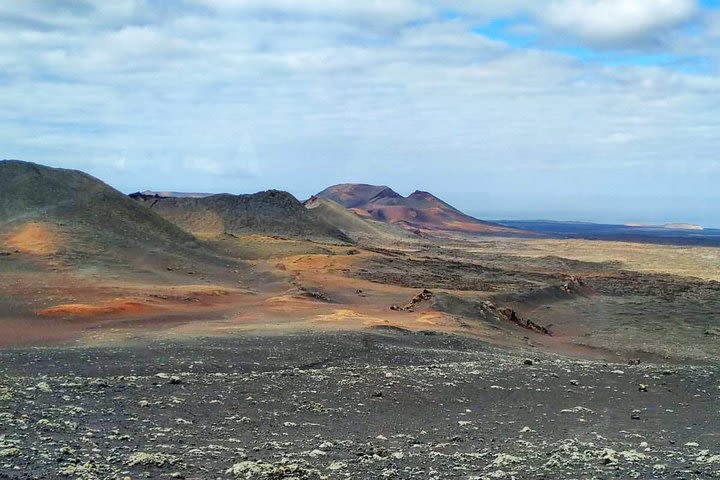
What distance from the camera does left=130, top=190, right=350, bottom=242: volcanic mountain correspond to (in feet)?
180

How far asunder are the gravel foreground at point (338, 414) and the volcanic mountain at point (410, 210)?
8750cm

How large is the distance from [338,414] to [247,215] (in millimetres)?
49113

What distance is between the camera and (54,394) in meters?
8.55

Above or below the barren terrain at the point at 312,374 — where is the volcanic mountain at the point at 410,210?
above

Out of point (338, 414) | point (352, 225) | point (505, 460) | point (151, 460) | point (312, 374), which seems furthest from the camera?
point (352, 225)

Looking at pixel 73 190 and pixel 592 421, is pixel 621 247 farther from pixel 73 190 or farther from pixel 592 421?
pixel 592 421

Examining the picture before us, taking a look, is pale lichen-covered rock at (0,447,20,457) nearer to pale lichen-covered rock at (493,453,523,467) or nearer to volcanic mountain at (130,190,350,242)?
pale lichen-covered rock at (493,453,523,467)

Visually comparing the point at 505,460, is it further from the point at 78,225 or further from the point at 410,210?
the point at 410,210

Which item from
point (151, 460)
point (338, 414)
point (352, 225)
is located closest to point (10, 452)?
point (151, 460)

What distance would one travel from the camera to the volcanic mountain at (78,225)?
25.7 meters

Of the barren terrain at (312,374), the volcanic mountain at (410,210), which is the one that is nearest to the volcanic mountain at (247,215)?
the barren terrain at (312,374)

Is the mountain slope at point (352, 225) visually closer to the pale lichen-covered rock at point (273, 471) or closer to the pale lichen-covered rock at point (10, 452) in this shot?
the pale lichen-covered rock at point (273, 471)

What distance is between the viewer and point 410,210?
12012 cm

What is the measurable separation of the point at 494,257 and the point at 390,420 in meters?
51.1
